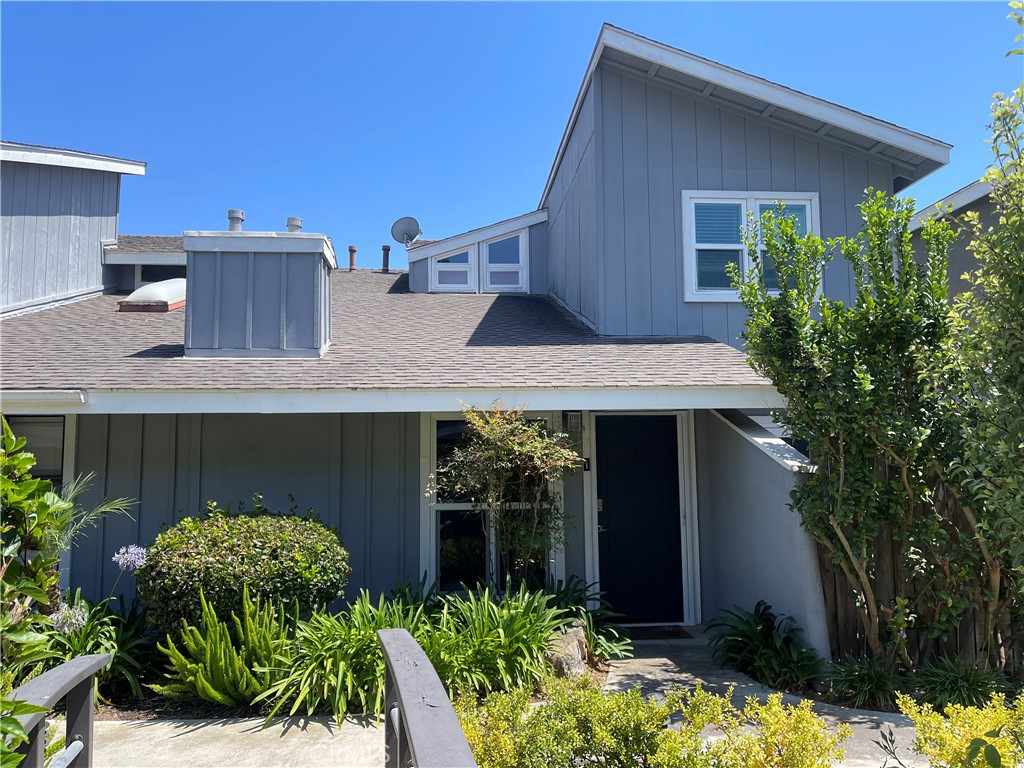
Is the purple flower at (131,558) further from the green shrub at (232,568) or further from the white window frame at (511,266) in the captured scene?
the white window frame at (511,266)

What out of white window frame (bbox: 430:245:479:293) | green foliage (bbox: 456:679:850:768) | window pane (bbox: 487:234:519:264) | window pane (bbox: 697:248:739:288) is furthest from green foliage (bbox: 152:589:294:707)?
window pane (bbox: 487:234:519:264)

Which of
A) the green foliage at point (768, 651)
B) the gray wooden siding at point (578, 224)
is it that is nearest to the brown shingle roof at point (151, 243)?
the gray wooden siding at point (578, 224)

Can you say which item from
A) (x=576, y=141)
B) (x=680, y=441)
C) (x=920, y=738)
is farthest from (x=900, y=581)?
(x=576, y=141)

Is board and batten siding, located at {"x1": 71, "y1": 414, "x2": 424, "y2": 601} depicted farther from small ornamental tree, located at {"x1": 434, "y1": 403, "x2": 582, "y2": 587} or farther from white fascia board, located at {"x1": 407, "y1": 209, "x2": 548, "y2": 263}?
white fascia board, located at {"x1": 407, "y1": 209, "x2": 548, "y2": 263}

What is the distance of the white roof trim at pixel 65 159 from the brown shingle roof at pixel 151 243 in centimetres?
133

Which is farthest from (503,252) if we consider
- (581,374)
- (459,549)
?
(459,549)

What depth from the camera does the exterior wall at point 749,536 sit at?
5945 mm

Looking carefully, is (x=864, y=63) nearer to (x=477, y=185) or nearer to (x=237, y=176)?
(x=477, y=185)

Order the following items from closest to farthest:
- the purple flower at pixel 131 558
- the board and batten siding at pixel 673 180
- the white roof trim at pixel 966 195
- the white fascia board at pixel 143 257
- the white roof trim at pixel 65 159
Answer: the purple flower at pixel 131 558
the board and batten siding at pixel 673 180
the white roof trim at pixel 966 195
the white roof trim at pixel 65 159
the white fascia board at pixel 143 257

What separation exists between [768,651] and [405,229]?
11.6 m

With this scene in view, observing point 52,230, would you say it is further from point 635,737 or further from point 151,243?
point 635,737

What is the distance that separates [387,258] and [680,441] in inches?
341

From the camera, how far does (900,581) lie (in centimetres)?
587

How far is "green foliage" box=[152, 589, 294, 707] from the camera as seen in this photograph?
518 cm
